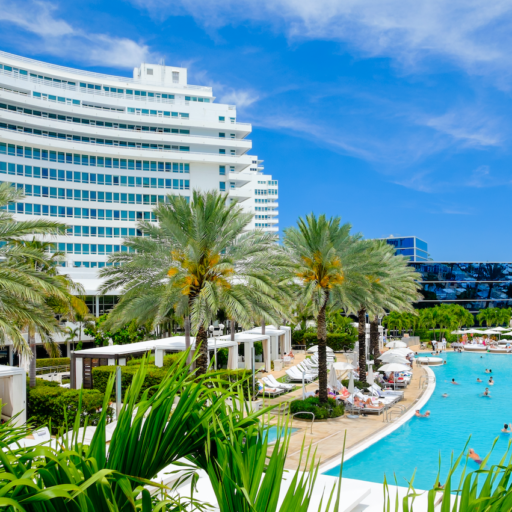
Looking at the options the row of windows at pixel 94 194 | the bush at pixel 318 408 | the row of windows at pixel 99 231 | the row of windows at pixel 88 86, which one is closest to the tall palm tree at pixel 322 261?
the bush at pixel 318 408

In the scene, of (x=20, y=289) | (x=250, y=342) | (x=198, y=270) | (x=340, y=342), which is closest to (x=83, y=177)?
(x=340, y=342)

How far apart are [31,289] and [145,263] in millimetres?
5009

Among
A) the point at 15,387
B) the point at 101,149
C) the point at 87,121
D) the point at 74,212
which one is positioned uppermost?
the point at 87,121

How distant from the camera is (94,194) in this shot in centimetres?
5569

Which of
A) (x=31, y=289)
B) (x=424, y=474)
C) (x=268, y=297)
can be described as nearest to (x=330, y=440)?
(x=424, y=474)

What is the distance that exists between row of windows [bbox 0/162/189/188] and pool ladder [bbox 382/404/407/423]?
137ft

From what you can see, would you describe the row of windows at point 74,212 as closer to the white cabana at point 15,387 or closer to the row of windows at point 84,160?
the row of windows at point 84,160

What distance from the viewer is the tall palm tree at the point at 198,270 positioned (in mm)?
17938

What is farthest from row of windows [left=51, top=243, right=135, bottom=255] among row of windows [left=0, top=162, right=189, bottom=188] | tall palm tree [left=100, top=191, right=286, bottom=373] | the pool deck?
the pool deck

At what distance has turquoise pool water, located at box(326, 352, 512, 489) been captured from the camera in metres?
15.9

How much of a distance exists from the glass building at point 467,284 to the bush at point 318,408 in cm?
6632

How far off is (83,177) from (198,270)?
136ft

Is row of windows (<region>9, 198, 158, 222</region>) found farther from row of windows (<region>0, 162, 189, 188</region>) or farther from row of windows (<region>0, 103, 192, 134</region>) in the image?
row of windows (<region>0, 103, 192, 134</region>)

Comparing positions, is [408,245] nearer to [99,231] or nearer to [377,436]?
[99,231]
